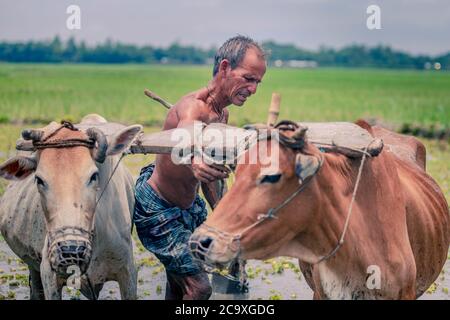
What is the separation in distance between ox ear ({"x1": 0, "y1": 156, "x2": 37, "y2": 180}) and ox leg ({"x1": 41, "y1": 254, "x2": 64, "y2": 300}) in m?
0.54

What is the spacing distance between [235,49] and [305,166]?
144 cm

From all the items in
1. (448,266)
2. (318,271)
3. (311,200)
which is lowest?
(448,266)

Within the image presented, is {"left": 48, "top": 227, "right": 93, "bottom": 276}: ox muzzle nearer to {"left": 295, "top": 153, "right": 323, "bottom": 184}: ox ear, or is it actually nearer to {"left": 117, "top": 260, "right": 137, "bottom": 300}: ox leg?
{"left": 117, "top": 260, "right": 137, "bottom": 300}: ox leg

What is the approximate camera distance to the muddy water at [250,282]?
7.62 m

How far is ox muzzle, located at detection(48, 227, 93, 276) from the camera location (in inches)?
183

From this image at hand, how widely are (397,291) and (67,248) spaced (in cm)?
185

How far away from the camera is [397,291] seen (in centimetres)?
454

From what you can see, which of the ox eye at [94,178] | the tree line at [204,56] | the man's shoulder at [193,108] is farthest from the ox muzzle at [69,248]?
the tree line at [204,56]

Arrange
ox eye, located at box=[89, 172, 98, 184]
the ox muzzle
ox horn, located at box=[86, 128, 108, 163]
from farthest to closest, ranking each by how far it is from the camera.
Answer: ox horn, located at box=[86, 128, 108, 163] < ox eye, located at box=[89, 172, 98, 184] < the ox muzzle

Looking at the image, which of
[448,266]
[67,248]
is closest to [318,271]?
[67,248]

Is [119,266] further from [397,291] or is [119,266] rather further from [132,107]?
[132,107]

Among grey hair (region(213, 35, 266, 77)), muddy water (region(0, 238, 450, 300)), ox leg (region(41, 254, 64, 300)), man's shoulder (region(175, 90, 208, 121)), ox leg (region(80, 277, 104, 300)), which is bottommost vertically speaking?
muddy water (region(0, 238, 450, 300))

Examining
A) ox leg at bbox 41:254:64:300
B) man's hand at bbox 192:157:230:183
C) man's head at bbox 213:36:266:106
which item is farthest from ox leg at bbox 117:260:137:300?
man's head at bbox 213:36:266:106

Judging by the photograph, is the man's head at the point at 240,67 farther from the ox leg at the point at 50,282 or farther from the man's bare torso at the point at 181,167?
the ox leg at the point at 50,282
